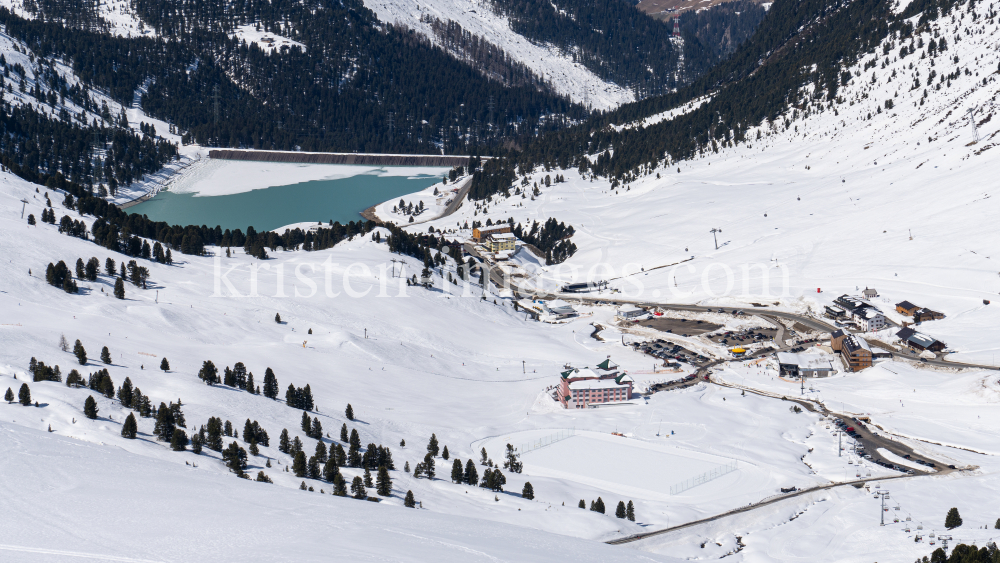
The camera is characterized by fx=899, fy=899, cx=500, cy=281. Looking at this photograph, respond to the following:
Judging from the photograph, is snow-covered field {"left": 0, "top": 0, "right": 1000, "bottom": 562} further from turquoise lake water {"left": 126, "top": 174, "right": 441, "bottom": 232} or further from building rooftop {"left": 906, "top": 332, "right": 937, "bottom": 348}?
turquoise lake water {"left": 126, "top": 174, "right": 441, "bottom": 232}

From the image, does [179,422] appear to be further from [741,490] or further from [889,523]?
[889,523]

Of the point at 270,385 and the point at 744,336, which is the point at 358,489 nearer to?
the point at 270,385

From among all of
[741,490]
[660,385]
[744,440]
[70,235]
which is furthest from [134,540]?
[70,235]

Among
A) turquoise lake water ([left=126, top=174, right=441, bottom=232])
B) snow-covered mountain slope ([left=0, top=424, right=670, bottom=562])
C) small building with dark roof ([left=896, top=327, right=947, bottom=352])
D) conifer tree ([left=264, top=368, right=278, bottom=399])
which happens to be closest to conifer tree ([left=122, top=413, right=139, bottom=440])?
snow-covered mountain slope ([left=0, top=424, right=670, bottom=562])

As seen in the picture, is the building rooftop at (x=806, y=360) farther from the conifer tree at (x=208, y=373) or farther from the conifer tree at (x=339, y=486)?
the conifer tree at (x=208, y=373)

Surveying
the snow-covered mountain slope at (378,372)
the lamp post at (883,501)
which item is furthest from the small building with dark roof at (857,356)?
the lamp post at (883,501)

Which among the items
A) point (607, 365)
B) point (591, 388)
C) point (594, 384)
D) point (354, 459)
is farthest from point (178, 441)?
point (607, 365)
